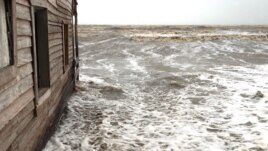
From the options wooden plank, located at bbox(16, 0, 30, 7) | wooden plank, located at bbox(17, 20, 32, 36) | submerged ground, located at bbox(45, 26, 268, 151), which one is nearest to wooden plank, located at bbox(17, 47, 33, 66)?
wooden plank, located at bbox(17, 20, 32, 36)

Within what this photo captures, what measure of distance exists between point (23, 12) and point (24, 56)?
612 mm

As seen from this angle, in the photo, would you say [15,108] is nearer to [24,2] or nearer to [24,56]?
[24,56]

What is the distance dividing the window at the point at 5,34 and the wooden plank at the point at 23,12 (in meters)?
0.35

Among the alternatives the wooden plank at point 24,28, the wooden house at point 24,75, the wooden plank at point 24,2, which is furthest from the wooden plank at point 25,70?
the wooden plank at point 24,2

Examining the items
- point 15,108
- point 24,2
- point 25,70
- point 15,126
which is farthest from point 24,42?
point 15,126

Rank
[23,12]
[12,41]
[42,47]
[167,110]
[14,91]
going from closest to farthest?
[12,41], [14,91], [23,12], [42,47], [167,110]

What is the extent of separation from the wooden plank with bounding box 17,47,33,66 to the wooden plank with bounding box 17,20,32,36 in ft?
0.76

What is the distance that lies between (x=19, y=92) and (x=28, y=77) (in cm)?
60

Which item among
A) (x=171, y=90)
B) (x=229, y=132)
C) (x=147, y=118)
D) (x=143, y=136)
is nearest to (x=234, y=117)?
(x=229, y=132)

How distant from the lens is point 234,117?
9258 millimetres

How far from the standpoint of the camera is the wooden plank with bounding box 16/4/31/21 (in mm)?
4329

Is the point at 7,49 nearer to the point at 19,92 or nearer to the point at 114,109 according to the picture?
the point at 19,92

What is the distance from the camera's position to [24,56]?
466cm

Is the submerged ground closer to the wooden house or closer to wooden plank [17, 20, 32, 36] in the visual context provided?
the wooden house
